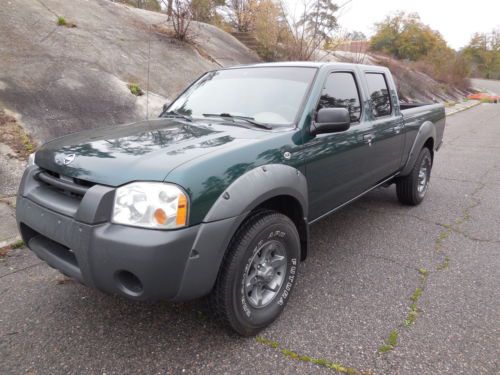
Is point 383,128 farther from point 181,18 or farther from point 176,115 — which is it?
point 181,18

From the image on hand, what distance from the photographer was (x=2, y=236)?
3.56 meters

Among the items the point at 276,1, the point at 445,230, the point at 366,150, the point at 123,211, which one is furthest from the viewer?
the point at 276,1

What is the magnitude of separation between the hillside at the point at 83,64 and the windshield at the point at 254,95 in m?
3.26

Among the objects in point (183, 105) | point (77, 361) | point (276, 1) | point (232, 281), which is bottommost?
point (77, 361)

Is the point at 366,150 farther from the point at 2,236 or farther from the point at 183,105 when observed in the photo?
the point at 2,236

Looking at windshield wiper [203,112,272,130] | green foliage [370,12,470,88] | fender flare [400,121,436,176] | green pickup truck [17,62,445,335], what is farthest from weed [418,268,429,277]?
green foliage [370,12,470,88]

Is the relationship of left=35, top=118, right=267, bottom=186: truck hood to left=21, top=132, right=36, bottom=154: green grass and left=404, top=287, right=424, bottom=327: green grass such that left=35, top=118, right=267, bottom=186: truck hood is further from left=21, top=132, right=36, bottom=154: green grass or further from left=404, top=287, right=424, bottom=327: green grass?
left=21, top=132, right=36, bottom=154: green grass

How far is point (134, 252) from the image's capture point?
6.09ft

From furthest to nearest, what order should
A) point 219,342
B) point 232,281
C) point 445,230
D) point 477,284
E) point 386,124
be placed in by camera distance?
point 445,230 → point 386,124 → point 477,284 → point 219,342 → point 232,281

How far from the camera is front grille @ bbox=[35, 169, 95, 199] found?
212 cm

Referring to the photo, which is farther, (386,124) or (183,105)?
(386,124)

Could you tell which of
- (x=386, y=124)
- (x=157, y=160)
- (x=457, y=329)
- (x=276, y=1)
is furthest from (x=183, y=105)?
(x=276, y=1)

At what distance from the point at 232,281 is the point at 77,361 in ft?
3.36

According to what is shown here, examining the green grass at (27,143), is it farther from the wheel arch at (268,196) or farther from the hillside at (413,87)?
the hillside at (413,87)
